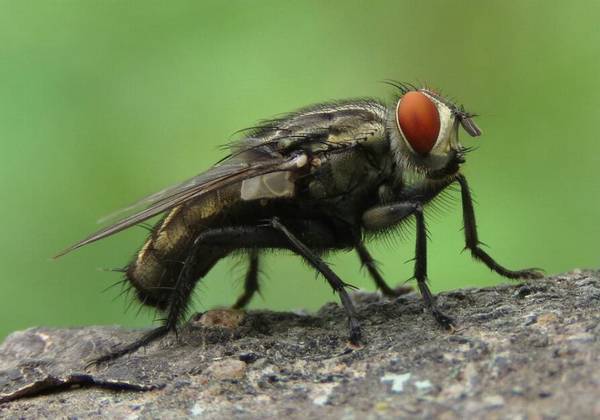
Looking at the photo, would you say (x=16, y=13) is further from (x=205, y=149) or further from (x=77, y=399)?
(x=77, y=399)

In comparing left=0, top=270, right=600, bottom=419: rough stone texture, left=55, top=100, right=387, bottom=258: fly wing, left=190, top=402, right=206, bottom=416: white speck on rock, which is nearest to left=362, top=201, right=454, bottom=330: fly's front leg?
left=0, top=270, right=600, bottom=419: rough stone texture

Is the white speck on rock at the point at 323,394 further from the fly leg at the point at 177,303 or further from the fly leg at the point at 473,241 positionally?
the fly leg at the point at 473,241

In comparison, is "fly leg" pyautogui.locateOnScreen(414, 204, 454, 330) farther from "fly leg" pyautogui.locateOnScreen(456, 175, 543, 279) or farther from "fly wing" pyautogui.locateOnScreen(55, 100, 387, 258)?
"fly wing" pyautogui.locateOnScreen(55, 100, 387, 258)

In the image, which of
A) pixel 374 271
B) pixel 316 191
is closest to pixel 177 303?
pixel 316 191

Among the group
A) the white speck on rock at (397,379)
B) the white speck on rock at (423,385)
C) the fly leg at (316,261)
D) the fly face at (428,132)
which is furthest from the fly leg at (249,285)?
the white speck on rock at (423,385)

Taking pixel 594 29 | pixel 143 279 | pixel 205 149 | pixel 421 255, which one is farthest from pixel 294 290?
pixel 594 29

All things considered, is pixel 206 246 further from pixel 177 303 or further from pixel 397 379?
pixel 397 379
